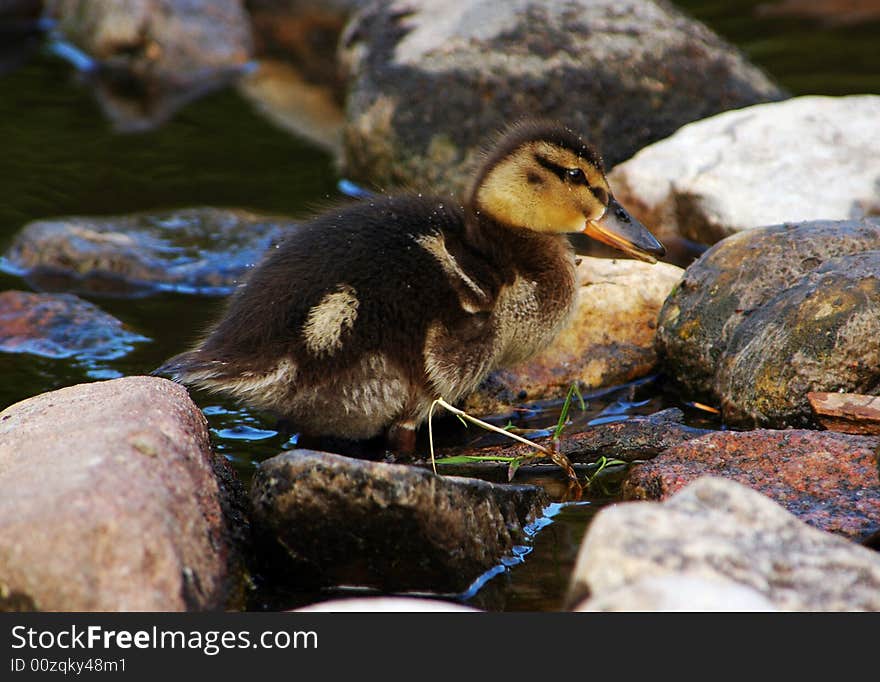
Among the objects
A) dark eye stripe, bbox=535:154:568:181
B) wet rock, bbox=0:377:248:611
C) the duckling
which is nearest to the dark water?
the duckling

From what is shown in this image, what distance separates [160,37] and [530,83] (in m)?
4.27

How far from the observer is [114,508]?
325cm

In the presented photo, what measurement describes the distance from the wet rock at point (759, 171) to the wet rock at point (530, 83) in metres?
0.58

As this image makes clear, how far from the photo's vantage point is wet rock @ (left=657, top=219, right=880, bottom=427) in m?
4.64

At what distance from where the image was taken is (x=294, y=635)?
2.98 metres

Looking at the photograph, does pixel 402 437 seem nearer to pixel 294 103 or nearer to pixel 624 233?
pixel 624 233

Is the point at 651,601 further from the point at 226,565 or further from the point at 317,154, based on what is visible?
the point at 317,154

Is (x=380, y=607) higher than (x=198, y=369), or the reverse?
(x=380, y=607)

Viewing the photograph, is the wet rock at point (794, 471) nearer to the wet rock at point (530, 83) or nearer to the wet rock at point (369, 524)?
the wet rock at point (369, 524)

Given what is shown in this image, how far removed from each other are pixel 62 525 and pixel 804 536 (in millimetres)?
1857

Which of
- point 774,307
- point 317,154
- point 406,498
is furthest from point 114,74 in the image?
point 406,498

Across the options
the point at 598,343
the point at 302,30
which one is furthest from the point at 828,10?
the point at 598,343

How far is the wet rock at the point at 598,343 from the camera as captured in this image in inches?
212

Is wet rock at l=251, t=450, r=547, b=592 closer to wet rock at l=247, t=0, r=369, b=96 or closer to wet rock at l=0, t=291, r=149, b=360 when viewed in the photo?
wet rock at l=0, t=291, r=149, b=360
